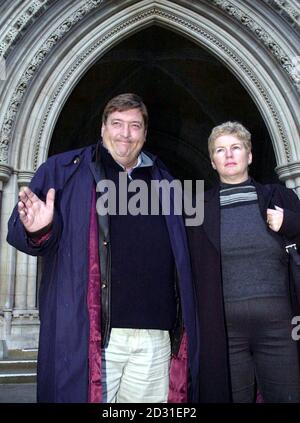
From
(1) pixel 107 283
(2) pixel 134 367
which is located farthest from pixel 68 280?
(2) pixel 134 367

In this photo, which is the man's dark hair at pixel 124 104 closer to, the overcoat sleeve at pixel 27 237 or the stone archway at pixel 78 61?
the overcoat sleeve at pixel 27 237

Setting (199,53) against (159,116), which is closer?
(199,53)

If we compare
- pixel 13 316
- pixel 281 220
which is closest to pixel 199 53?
pixel 13 316

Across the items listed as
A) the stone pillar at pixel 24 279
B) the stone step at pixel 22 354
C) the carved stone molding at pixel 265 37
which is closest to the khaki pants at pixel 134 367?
the stone step at pixel 22 354

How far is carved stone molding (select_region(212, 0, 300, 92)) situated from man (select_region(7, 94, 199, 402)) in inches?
185

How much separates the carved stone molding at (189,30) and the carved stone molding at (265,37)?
34 cm

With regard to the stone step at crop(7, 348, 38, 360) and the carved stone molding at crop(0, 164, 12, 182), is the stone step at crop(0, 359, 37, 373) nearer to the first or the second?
the stone step at crop(7, 348, 38, 360)

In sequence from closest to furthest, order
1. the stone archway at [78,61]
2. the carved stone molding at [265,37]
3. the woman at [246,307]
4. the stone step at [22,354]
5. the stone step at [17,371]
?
the woman at [246,307] < the stone step at [17,371] < the stone step at [22,354] < the stone archway at [78,61] < the carved stone molding at [265,37]

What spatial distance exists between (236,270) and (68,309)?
24.4 inches

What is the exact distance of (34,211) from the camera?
1638 millimetres

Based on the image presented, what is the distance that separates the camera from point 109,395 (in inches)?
66.1

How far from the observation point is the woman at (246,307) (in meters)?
1.75

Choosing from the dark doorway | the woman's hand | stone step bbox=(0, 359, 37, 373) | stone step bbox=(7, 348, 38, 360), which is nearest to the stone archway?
stone step bbox=(7, 348, 38, 360)
